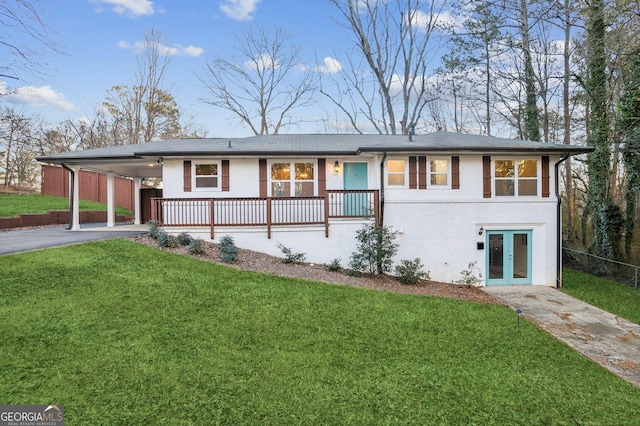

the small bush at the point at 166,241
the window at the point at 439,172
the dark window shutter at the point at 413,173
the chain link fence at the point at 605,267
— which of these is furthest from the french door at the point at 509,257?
the small bush at the point at 166,241

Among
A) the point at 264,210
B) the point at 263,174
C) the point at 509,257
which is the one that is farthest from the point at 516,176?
the point at 263,174

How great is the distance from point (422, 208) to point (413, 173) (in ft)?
3.91

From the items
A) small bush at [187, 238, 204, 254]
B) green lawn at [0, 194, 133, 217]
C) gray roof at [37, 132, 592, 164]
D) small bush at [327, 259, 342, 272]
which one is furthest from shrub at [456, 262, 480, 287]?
green lawn at [0, 194, 133, 217]

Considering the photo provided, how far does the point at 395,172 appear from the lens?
10.6 m

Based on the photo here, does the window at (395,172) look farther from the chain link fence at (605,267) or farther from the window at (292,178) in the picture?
the chain link fence at (605,267)

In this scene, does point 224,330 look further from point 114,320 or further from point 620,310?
point 620,310

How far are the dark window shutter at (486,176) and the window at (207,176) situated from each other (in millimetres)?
9094

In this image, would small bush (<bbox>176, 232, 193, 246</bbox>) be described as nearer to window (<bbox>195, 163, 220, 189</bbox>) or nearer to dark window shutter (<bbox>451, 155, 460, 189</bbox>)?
window (<bbox>195, 163, 220, 189</bbox>)

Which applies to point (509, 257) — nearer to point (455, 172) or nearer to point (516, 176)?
point (516, 176)

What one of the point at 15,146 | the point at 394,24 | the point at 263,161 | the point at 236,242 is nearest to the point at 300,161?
the point at 263,161

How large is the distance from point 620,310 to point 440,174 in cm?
581

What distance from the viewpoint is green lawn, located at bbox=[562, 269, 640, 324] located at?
801 cm

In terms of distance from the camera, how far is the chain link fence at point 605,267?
37.5 feet

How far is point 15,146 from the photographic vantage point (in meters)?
22.5
